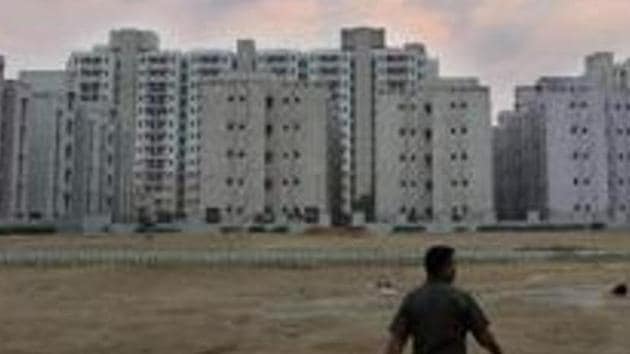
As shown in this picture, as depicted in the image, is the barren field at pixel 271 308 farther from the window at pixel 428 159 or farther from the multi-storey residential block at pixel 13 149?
the window at pixel 428 159

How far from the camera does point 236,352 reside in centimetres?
2870

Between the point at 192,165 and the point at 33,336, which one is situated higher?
the point at 192,165

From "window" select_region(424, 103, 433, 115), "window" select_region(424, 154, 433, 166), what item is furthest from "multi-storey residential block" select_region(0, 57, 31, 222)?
"window" select_region(424, 103, 433, 115)

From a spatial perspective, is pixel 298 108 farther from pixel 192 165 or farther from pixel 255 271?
pixel 255 271

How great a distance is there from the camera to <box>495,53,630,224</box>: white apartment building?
534 feet

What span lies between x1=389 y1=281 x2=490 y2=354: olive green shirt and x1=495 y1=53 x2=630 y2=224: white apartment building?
151659mm

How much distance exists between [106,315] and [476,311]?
31.6 m

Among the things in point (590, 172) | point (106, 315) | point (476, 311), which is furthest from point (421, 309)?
point (590, 172)

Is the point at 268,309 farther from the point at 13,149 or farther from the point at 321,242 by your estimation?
the point at 13,149

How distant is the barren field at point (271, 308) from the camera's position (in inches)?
1209

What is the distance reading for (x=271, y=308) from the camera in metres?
42.2

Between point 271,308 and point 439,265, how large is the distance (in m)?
33.4

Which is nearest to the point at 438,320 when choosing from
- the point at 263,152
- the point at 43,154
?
the point at 263,152

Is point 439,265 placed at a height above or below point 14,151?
below
